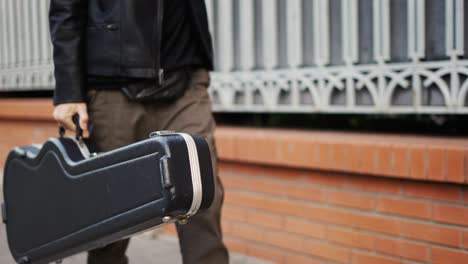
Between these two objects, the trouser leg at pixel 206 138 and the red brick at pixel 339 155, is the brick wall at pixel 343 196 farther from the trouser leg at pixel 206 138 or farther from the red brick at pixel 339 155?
the trouser leg at pixel 206 138

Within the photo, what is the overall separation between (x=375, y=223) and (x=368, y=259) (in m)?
0.20

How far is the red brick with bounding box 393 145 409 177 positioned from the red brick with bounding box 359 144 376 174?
0.38ft

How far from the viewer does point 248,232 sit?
158 inches

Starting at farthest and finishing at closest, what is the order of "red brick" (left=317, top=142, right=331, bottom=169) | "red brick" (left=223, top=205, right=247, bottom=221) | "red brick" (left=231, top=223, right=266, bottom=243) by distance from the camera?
"red brick" (left=223, top=205, right=247, bottom=221), "red brick" (left=231, top=223, right=266, bottom=243), "red brick" (left=317, top=142, right=331, bottom=169)

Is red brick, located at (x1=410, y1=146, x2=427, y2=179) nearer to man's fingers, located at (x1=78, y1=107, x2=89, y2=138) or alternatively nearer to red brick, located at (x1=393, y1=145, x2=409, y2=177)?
red brick, located at (x1=393, y1=145, x2=409, y2=177)

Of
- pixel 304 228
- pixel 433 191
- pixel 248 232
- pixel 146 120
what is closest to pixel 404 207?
pixel 433 191

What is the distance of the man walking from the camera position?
2527 millimetres

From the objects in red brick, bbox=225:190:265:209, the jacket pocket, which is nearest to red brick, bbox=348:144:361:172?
red brick, bbox=225:190:265:209

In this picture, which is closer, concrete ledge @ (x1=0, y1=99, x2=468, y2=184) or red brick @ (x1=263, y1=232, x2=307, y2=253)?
concrete ledge @ (x1=0, y1=99, x2=468, y2=184)

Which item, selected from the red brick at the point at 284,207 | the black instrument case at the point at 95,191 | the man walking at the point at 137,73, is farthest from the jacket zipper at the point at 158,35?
the red brick at the point at 284,207

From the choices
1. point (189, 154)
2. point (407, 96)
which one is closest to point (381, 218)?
point (407, 96)

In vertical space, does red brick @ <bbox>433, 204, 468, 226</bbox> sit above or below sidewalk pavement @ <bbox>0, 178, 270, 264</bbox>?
above

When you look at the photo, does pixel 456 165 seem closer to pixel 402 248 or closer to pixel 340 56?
pixel 402 248

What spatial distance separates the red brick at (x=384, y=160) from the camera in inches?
128
